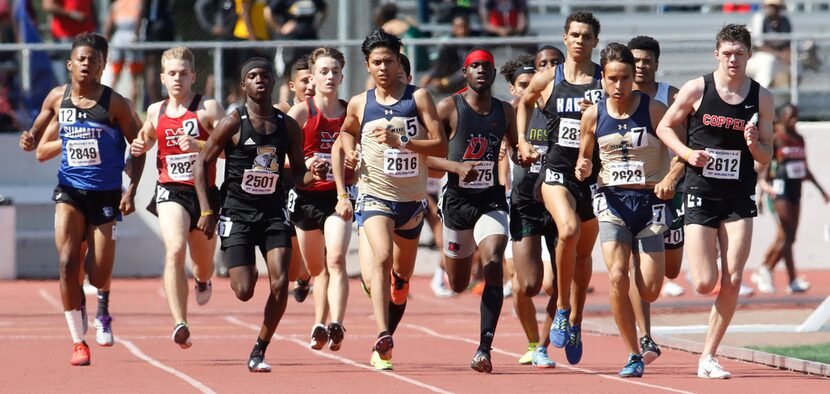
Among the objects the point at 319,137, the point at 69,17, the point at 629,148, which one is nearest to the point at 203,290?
the point at 319,137

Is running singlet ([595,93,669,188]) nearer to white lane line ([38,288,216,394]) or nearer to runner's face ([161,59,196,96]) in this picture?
white lane line ([38,288,216,394])

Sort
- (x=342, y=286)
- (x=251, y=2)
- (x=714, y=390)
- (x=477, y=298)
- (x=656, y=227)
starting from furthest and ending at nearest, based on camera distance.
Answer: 1. (x=251, y=2)
2. (x=477, y=298)
3. (x=342, y=286)
4. (x=656, y=227)
5. (x=714, y=390)

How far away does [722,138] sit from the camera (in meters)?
10.4

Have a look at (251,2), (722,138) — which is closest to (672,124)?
(722,138)

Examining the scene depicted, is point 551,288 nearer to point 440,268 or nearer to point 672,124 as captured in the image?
point 672,124

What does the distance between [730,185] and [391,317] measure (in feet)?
9.11

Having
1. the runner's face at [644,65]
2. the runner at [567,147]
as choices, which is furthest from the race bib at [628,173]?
the runner's face at [644,65]

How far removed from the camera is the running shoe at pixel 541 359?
36.9ft

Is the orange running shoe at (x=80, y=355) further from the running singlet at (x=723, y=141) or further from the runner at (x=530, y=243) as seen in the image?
the running singlet at (x=723, y=141)

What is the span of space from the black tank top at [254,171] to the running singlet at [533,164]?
183cm

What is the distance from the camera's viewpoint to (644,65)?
11172 mm

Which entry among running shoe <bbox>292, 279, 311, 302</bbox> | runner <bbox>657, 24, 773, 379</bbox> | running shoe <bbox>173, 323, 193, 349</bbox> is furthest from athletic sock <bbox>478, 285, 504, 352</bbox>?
running shoe <bbox>173, 323, 193, 349</bbox>

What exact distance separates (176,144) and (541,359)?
3287 mm

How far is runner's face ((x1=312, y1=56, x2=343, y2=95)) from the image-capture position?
11.6 m
